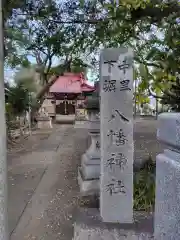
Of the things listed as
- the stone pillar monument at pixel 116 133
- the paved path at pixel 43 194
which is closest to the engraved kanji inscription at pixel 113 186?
the stone pillar monument at pixel 116 133


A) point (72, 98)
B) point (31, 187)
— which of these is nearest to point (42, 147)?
point (31, 187)

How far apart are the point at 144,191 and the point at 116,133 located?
1.18 meters

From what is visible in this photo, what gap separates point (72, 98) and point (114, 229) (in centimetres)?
1611

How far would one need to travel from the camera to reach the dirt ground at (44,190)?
11.1 feet

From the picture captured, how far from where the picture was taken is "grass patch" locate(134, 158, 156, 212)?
3.73 meters

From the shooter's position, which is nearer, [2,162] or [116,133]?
[2,162]

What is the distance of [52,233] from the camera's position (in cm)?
326

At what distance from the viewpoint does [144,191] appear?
386 cm

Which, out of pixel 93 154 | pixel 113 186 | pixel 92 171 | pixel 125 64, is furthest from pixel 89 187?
pixel 125 64

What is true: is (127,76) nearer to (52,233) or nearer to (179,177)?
(52,233)

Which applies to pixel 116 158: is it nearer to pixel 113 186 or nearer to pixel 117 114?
pixel 113 186

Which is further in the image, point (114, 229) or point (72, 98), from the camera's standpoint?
point (72, 98)

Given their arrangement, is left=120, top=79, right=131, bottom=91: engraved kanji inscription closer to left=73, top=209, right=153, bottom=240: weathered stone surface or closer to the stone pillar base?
left=73, top=209, right=153, bottom=240: weathered stone surface

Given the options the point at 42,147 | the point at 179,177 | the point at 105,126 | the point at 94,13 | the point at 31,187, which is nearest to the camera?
the point at 179,177
